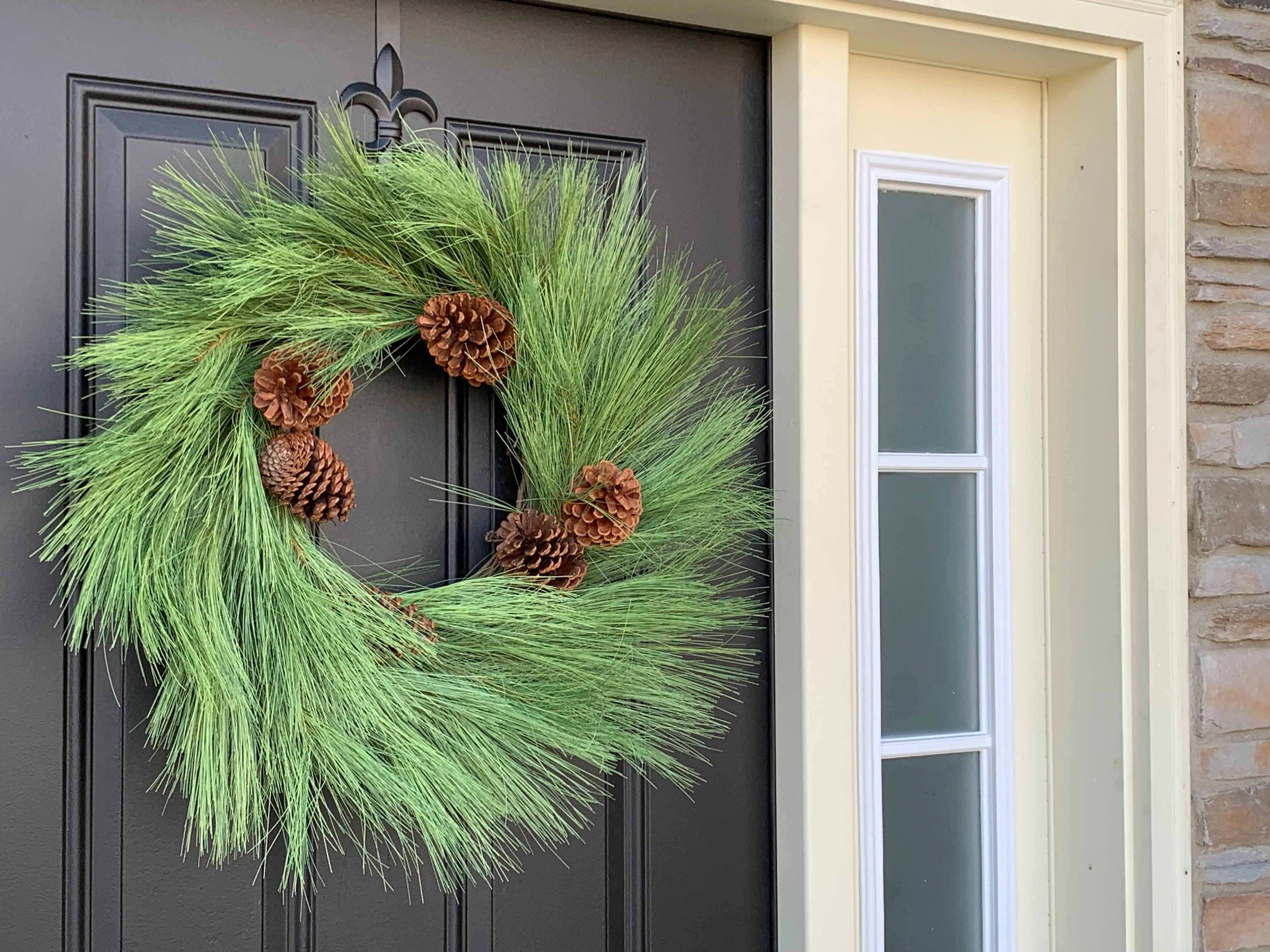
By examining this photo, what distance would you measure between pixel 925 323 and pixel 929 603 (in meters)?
0.34

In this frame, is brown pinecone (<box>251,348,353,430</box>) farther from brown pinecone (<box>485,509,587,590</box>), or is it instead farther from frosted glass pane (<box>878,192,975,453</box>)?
frosted glass pane (<box>878,192,975,453</box>)

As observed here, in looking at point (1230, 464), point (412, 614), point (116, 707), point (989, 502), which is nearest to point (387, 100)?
point (412, 614)

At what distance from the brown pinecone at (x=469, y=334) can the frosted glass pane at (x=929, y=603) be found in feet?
1.66

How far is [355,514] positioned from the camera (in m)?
1.06

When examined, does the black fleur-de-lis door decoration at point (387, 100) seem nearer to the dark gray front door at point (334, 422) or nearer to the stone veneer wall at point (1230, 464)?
the dark gray front door at point (334, 422)

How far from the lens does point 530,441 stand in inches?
40.0

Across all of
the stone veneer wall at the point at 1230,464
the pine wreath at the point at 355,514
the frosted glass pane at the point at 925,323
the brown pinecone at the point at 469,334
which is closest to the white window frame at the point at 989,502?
the frosted glass pane at the point at 925,323

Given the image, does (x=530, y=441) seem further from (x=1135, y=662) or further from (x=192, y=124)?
(x=1135, y=662)

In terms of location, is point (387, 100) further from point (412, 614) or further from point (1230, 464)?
point (1230, 464)

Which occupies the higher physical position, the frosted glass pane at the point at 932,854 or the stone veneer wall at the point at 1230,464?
the stone veneer wall at the point at 1230,464

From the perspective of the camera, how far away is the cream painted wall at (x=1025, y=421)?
1.30 m

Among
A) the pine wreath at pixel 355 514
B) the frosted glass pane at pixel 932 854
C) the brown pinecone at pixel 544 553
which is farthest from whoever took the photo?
the frosted glass pane at pixel 932 854

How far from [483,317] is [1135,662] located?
842 mm

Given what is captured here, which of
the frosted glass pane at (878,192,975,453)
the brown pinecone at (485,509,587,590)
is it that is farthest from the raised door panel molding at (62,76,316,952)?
the frosted glass pane at (878,192,975,453)
